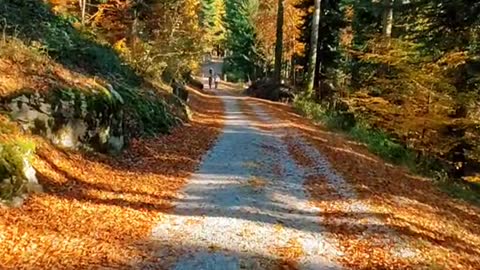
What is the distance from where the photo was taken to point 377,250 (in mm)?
6879

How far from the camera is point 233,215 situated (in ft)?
25.9

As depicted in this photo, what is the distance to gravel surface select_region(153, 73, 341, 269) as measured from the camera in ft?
20.5

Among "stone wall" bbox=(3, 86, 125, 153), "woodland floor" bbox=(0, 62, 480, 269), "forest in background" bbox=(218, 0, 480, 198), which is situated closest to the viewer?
"woodland floor" bbox=(0, 62, 480, 269)

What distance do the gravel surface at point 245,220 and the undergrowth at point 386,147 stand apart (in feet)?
13.0

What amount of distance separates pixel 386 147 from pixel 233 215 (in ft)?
31.3

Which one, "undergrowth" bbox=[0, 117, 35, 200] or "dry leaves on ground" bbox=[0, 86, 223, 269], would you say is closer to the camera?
"dry leaves on ground" bbox=[0, 86, 223, 269]

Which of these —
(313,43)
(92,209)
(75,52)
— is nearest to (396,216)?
(92,209)

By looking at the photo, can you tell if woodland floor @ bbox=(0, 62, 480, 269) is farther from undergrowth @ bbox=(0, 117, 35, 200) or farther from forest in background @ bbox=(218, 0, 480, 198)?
forest in background @ bbox=(218, 0, 480, 198)

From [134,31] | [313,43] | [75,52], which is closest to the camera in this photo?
[75,52]

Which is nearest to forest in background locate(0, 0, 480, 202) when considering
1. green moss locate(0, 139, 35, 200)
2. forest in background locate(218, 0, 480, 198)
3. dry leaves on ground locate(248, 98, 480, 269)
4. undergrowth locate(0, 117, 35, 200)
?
forest in background locate(218, 0, 480, 198)

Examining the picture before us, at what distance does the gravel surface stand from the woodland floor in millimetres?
20

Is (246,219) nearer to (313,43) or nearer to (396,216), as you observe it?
(396,216)

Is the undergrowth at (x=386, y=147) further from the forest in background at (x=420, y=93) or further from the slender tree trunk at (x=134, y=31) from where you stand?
the slender tree trunk at (x=134, y=31)

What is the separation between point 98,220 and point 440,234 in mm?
5276
